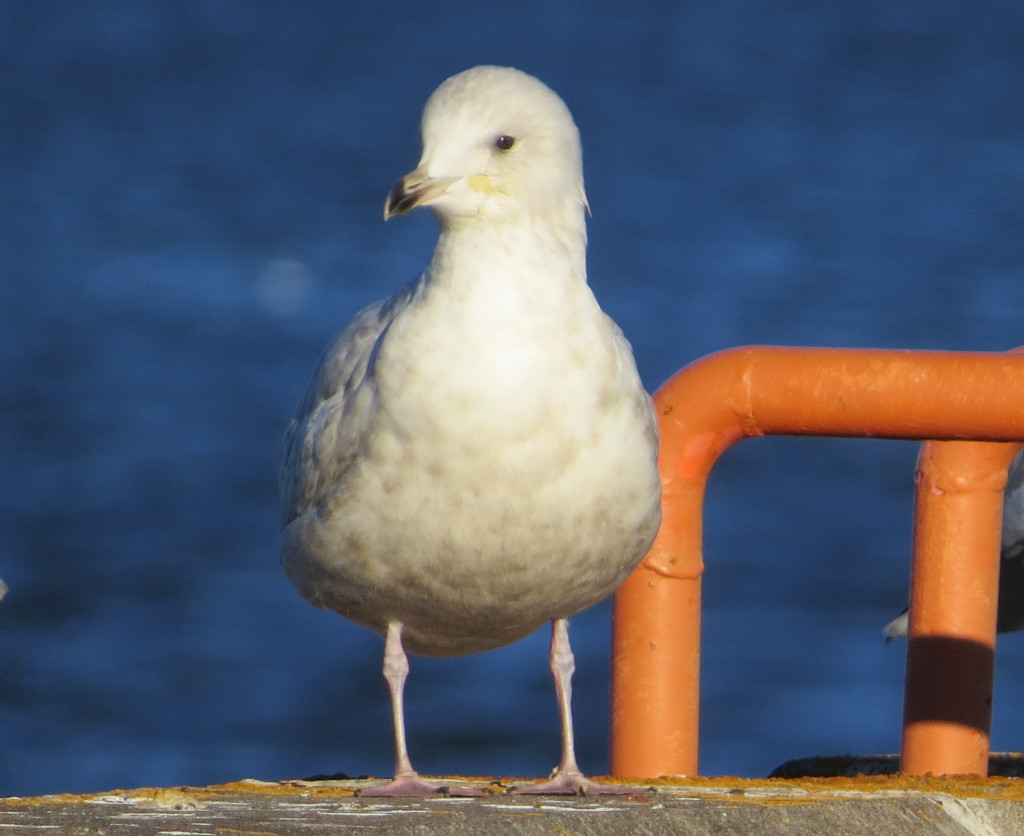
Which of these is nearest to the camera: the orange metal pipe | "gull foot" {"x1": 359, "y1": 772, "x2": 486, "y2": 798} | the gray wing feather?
"gull foot" {"x1": 359, "y1": 772, "x2": 486, "y2": 798}

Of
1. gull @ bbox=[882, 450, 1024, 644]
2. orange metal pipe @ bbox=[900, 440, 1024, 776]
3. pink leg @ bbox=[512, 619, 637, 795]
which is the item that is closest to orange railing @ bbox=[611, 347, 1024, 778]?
orange metal pipe @ bbox=[900, 440, 1024, 776]

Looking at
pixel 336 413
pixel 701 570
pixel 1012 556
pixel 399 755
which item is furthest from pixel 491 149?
pixel 1012 556

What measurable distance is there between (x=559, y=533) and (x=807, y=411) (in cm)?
65

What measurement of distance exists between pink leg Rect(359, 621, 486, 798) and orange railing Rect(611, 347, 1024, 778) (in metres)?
0.49

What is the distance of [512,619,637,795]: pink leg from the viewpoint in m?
4.45

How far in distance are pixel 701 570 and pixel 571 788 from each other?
2.94 feet

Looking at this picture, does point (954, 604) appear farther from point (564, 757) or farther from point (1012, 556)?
point (1012, 556)

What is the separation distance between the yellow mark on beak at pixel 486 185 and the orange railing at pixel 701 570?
69 centimetres

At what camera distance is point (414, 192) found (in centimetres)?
451

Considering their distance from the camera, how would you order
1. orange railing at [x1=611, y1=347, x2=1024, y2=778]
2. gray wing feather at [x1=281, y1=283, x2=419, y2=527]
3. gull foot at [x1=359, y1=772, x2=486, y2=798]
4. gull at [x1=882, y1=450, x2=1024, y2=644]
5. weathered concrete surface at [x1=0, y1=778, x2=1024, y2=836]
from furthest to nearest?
1. gull at [x1=882, y1=450, x2=1024, y2=644]
2. orange railing at [x1=611, y1=347, x2=1024, y2=778]
3. gray wing feather at [x1=281, y1=283, x2=419, y2=527]
4. gull foot at [x1=359, y1=772, x2=486, y2=798]
5. weathered concrete surface at [x1=0, y1=778, x2=1024, y2=836]

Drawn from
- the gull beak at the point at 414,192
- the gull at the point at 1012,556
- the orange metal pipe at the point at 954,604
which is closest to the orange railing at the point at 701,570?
the orange metal pipe at the point at 954,604

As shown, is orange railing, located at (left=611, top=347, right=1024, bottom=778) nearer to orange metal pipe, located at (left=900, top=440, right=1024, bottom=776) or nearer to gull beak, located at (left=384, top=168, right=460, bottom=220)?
orange metal pipe, located at (left=900, top=440, right=1024, bottom=776)

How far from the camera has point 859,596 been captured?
17.0 metres

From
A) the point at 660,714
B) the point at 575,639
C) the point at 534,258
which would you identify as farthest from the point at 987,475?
the point at 575,639
